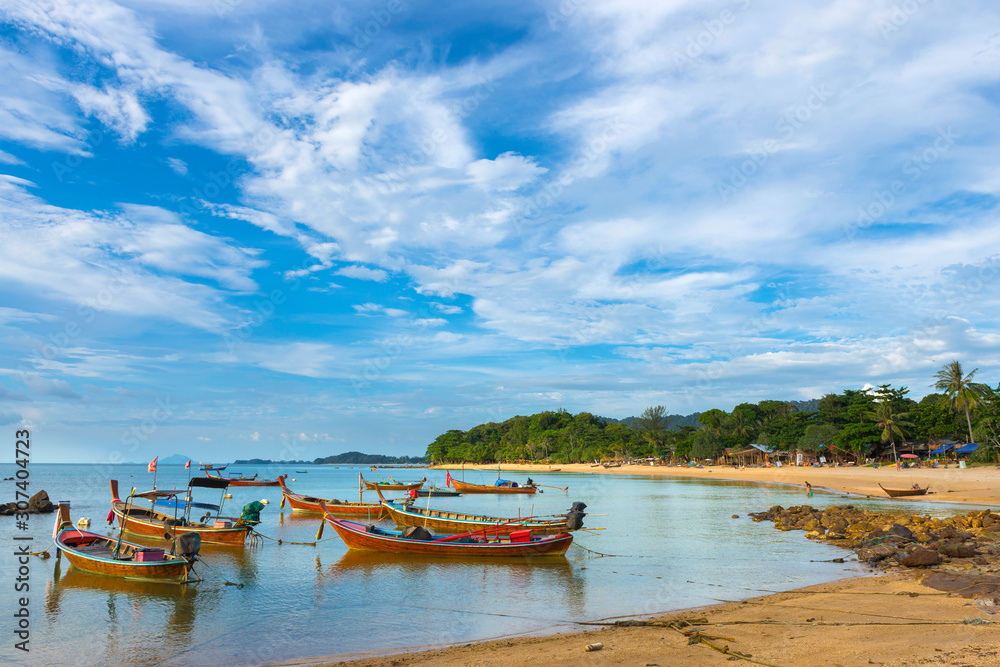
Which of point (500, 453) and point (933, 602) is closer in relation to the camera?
point (933, 602)

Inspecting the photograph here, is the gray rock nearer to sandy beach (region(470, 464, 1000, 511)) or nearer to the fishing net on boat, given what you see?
the fishing net on boat

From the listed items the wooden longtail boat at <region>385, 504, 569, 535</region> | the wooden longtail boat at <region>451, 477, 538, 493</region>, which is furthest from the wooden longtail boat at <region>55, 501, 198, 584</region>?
the wooden longtail boat at <region>451, 477, 538, 493</region>

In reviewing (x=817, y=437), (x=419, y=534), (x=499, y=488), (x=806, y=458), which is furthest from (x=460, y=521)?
(x=806, y=458)

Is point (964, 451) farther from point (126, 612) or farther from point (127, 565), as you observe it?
point (126, 612)

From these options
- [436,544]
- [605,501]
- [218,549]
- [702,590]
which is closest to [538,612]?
[702,590]

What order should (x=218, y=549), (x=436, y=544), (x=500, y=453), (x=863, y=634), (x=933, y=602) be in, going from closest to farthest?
(x=863, y=634), (x=933, y=602), (x=436, y=544), (x=218, y=549), (x=500, y=453)

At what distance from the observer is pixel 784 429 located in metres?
81.8

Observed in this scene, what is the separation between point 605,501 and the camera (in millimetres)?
45312

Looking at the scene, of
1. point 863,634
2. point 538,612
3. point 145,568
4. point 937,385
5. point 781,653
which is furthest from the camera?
point 937,385

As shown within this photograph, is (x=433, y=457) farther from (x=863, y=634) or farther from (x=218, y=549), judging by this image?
(x=863, y=634)

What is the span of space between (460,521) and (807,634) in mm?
18340

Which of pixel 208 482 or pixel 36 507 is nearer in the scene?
pixel 208 482

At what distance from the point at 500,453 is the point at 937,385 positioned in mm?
105352

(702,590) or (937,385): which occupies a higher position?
(937,385)
